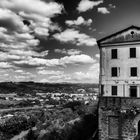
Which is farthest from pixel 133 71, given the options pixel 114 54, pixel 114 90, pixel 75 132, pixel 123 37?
pixel 75 132

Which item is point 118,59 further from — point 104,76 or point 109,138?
point 109,138

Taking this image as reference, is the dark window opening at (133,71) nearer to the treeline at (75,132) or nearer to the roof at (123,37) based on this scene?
the roof at (123,37)

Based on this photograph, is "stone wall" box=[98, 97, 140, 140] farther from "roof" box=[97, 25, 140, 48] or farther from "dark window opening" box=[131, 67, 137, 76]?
"roof" box=[97, 25, 140, 48]

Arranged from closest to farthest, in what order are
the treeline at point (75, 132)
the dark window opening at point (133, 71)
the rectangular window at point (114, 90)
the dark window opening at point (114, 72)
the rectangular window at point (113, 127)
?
the rectangular window at point (113, 127) < the dark window opening at point (133, 71) < the rectangular window at point (114, 90) < the dark window opening at point (114, 72) < the treeline at point (75, 132)

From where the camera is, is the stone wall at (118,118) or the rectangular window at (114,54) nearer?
the stone wall at (118,118)

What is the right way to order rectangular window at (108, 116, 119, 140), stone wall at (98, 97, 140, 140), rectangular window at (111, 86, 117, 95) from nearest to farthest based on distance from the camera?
stone wall at (98, 97, 140, 140)
rectangular window at (108, 116, 119, 140)
rectangular window at (111, 86, 117, 95)

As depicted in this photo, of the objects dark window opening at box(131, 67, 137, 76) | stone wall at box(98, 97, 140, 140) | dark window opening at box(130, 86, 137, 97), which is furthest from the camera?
dark window opening at box(131, 67, 137, 76)

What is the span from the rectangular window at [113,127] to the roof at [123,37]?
8.31 meters

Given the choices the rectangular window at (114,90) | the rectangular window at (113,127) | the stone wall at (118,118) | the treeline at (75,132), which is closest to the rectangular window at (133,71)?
the rectangular window at (114,90)

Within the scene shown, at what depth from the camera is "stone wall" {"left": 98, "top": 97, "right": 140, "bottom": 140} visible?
2041 cm

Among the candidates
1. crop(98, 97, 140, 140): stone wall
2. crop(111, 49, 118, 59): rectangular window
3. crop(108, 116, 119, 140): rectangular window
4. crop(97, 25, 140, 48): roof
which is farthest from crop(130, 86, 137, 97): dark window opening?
crop(97, 25, 140, 48): roof

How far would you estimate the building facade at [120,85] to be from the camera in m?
20.6

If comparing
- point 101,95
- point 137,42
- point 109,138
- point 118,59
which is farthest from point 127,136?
point 137,42

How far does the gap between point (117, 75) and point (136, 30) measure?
5316 millimetres
